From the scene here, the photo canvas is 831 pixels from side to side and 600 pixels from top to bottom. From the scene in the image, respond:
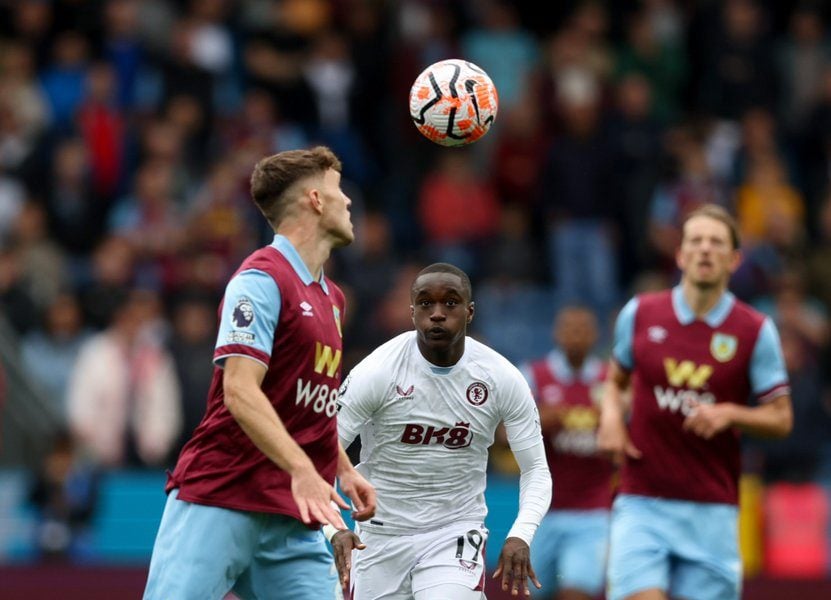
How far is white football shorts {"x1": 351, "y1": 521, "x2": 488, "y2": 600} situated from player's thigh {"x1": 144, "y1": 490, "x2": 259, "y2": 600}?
1.22m

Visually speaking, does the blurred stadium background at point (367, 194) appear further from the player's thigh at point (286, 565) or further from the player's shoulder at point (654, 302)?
the player's thigh at point (286, 565)

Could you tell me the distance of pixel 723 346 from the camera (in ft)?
29.7

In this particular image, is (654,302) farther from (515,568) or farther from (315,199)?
(315,199)

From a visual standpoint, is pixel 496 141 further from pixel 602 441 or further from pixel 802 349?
pixel 602 441

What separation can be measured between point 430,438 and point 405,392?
0.27 metres

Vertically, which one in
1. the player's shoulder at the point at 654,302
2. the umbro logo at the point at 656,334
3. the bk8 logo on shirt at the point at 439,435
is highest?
the player's shoulder at the point at 654,302

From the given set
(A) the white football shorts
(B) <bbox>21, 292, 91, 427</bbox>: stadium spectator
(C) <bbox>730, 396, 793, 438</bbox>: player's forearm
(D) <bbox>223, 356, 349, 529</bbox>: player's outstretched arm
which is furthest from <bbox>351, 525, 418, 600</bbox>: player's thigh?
(B) <bbox>21, 292, 91, 427</bbox>: stadium spectator

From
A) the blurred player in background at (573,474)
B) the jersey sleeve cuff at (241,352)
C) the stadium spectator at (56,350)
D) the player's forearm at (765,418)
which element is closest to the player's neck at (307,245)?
the jersey sleeve cuff at (241,352)

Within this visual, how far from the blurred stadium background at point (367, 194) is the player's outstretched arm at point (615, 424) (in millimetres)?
4285

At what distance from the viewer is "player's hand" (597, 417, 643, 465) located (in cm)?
885

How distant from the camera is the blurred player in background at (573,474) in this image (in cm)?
1150

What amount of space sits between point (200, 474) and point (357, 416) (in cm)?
126

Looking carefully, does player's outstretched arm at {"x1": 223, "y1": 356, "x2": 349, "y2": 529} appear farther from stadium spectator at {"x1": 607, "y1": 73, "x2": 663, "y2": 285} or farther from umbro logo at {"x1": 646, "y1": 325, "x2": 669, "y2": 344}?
stadium spectator at {"x1": 607, "y1": 73, "x2": 663, "y2": 285}

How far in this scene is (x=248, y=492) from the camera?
6746mm
